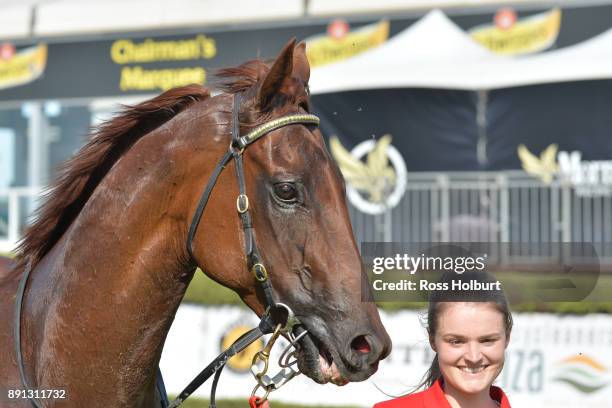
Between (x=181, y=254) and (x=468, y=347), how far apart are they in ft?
3.32

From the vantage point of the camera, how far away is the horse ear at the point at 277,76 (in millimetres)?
2963

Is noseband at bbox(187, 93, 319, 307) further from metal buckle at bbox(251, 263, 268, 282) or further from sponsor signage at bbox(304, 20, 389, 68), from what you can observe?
sponsor signage at bbox(304, 20, 389, 68)

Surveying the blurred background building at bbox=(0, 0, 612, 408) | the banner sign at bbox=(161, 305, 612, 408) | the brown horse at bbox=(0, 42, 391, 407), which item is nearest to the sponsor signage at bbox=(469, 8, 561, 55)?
the blurred background building at bbox=(0, 0, 612, 408)

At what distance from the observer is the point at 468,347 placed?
262 cm

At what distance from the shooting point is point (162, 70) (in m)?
14.6

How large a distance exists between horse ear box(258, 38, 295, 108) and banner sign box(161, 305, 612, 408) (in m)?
4.43

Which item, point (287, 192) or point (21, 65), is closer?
point (287, 192)

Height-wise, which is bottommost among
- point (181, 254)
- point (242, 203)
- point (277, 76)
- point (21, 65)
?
point (181, 254)

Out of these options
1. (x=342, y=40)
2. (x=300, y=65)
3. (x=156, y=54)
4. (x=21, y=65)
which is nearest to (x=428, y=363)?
(x=300, y=65)

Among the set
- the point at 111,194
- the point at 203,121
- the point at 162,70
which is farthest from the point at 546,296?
the point at 162,70

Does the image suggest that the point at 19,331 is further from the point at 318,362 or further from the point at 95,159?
the point at 318,362

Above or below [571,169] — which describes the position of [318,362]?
below

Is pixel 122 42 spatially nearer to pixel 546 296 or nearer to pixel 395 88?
pixel 395 88

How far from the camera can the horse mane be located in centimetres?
323
